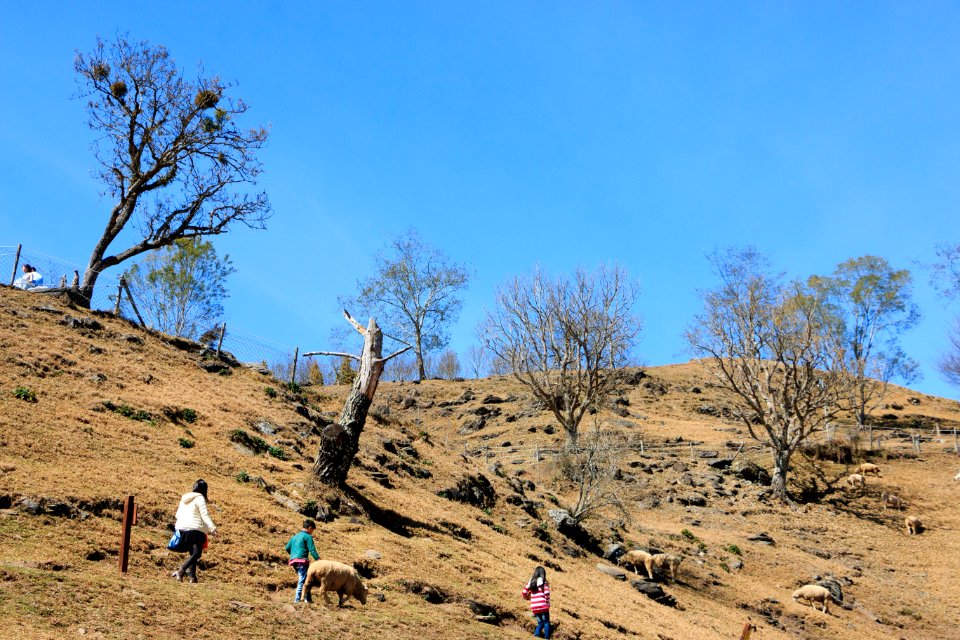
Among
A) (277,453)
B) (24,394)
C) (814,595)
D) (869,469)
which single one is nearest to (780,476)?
(869,469)

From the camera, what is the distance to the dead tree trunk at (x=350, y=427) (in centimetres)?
2058

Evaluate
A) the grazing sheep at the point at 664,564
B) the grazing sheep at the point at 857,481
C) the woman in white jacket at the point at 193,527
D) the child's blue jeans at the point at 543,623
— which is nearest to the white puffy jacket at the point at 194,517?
the woman in white jacket at the point at 193,527

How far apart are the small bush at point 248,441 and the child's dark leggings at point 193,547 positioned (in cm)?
965

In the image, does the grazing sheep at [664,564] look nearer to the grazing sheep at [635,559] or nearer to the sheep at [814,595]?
the grazing sheep at [635,559]

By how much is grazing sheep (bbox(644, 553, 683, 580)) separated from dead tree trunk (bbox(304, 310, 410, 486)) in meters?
10.5

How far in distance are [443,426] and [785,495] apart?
22.3 m

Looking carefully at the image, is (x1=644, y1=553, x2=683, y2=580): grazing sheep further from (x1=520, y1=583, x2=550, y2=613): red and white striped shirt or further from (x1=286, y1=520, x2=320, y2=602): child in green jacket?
(x1=286, y1=520, x2=320, y2=602): child in green jacket

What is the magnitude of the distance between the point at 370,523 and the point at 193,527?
764cm

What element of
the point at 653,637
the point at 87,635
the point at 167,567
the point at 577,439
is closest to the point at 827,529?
the point at 577,439

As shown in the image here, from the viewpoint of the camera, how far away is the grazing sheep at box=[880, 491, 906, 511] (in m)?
37.9

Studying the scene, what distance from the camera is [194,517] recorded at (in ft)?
39.9

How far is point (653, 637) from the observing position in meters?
17.1

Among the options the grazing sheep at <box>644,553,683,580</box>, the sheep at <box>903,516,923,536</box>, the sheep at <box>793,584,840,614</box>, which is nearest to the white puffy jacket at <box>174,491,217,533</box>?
the grazing sheep at <box>644,553,683,580</box>

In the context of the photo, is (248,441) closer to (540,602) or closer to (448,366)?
(540,602)
